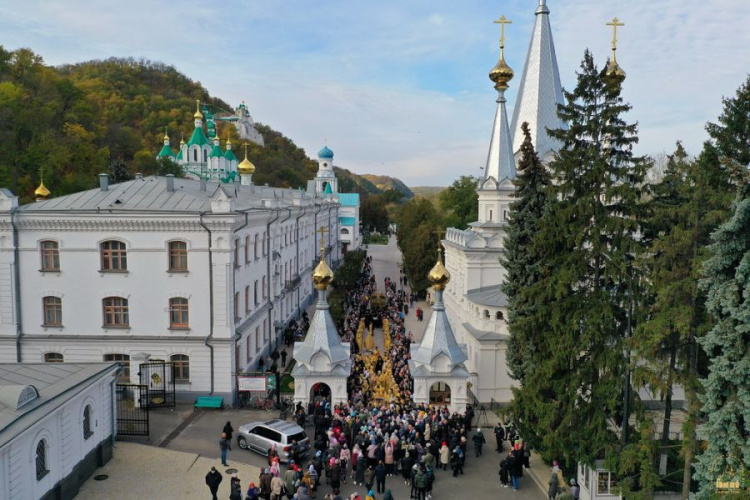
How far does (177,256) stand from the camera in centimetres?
2214

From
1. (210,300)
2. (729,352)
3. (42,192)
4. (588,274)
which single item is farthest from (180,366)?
(729,352)

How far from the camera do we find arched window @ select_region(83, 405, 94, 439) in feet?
51.9

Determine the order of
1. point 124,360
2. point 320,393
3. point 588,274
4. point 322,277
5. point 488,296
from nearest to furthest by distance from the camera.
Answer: point 588,274
point 320,393
point 322,277
point 124,360
point 488,296

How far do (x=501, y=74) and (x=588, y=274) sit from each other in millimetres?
16877

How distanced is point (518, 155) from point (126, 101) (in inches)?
3440

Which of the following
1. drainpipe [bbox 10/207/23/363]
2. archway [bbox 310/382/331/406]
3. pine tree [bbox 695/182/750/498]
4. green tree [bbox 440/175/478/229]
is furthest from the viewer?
green tree [bbox 440/175/478/229]

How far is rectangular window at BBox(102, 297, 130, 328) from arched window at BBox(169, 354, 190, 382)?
7.24 ft

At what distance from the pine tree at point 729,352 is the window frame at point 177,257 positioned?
17.2 metres

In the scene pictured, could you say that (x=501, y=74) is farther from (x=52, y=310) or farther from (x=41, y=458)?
(x=41, y=458)

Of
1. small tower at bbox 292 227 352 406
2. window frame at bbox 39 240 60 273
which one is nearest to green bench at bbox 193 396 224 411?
small tower at bbox 292 227 352 406

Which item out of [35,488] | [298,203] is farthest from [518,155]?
[35,488]

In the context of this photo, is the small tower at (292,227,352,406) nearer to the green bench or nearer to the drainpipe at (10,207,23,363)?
the green bench

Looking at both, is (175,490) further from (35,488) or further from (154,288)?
(154,288)

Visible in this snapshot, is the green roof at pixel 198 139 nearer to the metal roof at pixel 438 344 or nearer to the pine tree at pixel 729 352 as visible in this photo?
the metal roof at pixel 438 344
